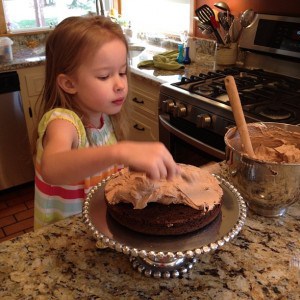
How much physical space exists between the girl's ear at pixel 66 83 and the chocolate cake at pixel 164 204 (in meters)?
0.38

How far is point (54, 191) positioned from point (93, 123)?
23 cm

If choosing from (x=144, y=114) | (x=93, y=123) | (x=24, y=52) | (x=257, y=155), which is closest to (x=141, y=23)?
(x=24, y=52)

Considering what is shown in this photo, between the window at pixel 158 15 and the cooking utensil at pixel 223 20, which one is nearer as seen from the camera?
the cooking utensil at pixel 223 20

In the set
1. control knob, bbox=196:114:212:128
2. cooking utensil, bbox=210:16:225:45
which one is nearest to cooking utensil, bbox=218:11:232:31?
cooking utensil, bbox=210:16:225:45

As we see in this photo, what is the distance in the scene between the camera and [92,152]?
61 centimetres

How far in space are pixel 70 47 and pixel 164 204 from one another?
496 millimetres

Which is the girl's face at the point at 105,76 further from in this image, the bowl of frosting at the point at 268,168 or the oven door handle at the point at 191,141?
the oven door handle at the point at 191,141

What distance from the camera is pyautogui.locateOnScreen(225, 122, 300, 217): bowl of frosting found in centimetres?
74

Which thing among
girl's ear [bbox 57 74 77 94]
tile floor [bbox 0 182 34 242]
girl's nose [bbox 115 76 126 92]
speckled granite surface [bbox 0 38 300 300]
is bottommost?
tile floor [bbox 0 182 34 242]

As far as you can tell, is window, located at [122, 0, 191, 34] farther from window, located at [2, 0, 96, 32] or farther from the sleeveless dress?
the sleeveless dress

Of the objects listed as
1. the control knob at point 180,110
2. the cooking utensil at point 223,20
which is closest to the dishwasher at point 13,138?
the control knob at point 180,110

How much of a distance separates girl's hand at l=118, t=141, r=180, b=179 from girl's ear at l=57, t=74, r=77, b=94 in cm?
44

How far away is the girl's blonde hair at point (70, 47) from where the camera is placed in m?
0.91

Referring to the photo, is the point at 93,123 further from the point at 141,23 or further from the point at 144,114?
the point at 141,23
